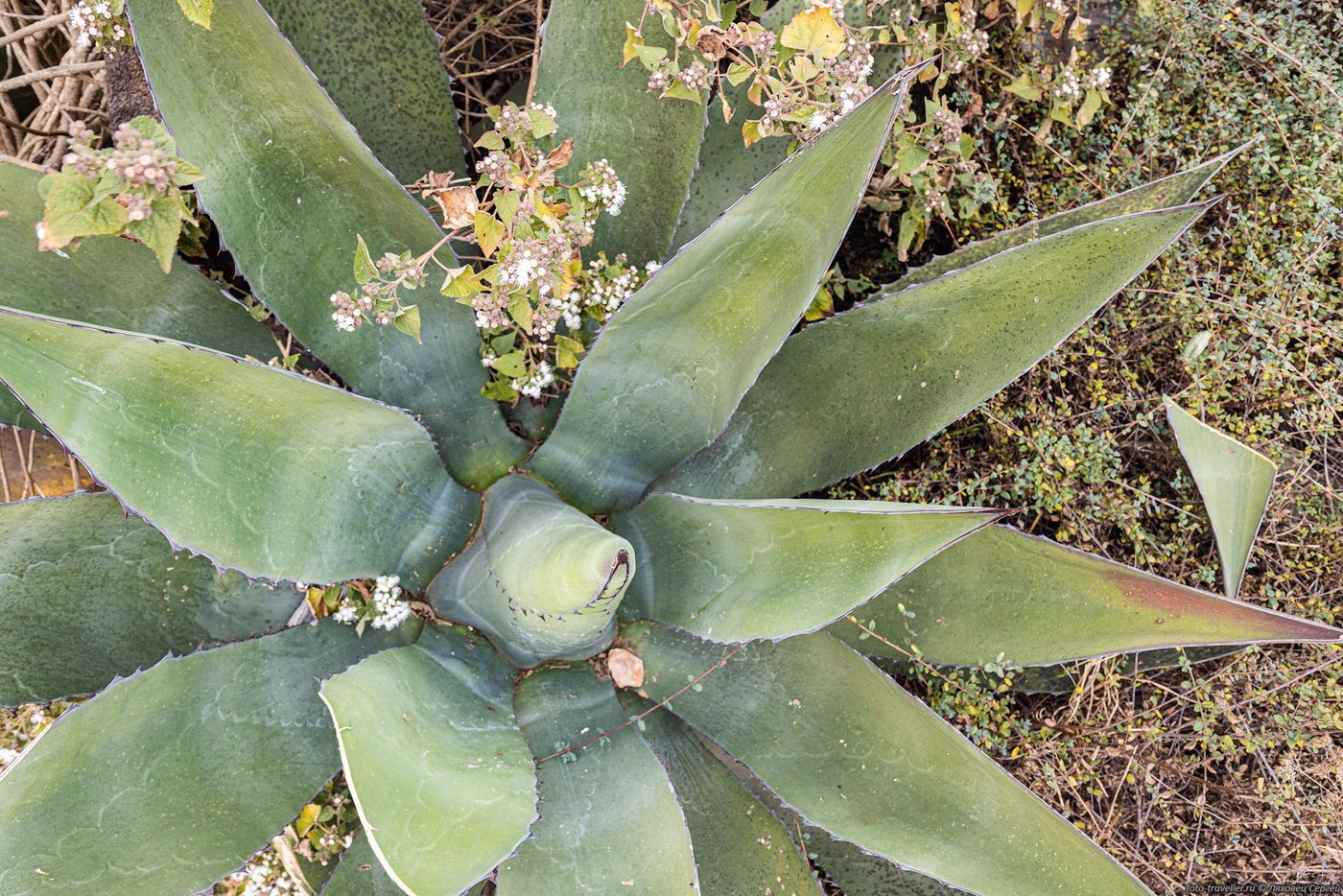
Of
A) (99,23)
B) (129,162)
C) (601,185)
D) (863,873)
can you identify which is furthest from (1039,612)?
(99,23)

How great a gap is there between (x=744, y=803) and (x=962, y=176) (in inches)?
57.5

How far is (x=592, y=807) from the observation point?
1380 millimetres

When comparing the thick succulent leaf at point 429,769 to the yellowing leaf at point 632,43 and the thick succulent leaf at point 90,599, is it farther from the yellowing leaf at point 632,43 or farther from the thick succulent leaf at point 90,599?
the yellowing leaf at point 632,43

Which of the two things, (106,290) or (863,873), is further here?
(863,873)

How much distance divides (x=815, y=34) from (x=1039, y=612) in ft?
3.40

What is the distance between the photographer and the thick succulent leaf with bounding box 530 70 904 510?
50.3 inches

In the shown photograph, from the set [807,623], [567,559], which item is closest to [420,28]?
[567,559]

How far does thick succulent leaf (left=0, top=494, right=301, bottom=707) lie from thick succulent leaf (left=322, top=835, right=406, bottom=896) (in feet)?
1.36

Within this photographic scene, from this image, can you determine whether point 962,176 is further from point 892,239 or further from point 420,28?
point 420,28

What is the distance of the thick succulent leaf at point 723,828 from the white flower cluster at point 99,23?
4.48ft

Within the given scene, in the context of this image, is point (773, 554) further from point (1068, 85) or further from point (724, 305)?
point (1068, 85)

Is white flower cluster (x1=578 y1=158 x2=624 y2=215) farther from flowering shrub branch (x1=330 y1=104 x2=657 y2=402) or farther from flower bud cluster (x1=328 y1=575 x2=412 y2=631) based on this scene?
flower bud cluster (x1=328 y1=575 x2=412 y2=631)

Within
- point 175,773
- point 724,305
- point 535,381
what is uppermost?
point 724,305

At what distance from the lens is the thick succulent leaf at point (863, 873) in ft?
5.57
